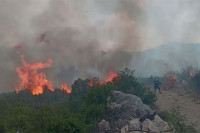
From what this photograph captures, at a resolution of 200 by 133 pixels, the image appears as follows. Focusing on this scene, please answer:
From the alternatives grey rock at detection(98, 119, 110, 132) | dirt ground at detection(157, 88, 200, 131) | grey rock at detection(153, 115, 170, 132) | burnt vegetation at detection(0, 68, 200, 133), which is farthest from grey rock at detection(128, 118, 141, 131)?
dirt ground at detection(157, 88, 200, 131)

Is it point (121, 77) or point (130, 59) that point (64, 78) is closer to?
point (130, 59)

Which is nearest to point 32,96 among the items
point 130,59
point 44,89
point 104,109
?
point 44,89

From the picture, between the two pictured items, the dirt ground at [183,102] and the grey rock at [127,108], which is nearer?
the grey rock at [127,108]

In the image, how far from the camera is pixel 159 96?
45.0 meters

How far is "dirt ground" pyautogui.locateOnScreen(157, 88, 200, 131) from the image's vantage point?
34.3 meters

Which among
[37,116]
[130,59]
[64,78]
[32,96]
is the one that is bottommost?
[37,116]

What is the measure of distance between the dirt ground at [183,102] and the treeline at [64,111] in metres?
3.97

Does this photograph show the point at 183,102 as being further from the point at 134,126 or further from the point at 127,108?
the point at 134,126

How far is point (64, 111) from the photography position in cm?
2638

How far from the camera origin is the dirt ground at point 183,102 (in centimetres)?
3428

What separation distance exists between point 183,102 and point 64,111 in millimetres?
21567

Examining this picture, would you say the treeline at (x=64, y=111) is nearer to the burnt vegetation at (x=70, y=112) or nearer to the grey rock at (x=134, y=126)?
the burnt vegetation at (x=70, y=112)

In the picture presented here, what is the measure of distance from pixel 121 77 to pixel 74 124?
19783mm

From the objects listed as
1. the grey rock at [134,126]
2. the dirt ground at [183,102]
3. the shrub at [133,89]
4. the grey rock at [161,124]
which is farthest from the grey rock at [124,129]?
the shrub at [133,89]
